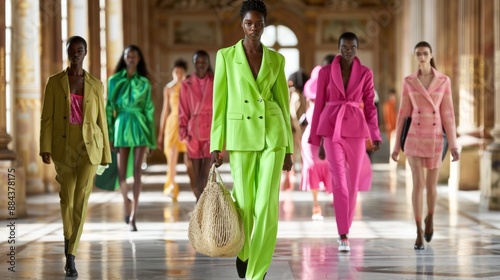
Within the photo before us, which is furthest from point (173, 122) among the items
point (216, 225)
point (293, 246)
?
point (216, 225)

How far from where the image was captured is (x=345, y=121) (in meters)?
9.42

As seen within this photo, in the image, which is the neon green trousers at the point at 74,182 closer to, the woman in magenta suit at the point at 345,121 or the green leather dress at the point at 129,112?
the woman in magenta suit at the point at 345,121

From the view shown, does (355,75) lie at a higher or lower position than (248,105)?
higher

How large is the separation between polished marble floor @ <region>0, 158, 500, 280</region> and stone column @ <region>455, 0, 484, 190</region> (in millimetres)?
2298

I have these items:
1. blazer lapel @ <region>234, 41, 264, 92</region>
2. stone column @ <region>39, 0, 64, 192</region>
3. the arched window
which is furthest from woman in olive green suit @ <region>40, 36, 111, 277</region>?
the arched window

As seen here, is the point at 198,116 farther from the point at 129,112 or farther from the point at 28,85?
the point at 28,85

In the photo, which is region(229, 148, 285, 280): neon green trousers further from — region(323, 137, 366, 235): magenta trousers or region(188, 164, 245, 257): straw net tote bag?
region(323, 137, 366, 235): magenta trousers

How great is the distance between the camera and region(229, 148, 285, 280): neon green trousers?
705cm

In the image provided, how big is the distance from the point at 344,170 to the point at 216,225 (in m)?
2.73

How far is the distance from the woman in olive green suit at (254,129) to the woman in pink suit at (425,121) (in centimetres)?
236

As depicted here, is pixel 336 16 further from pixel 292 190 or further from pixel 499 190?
pixel 499 190

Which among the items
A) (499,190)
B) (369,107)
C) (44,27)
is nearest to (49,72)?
(44,27)

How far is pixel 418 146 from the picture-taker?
30.7 feet

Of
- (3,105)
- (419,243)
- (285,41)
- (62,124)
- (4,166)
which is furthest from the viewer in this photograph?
(285,41)
